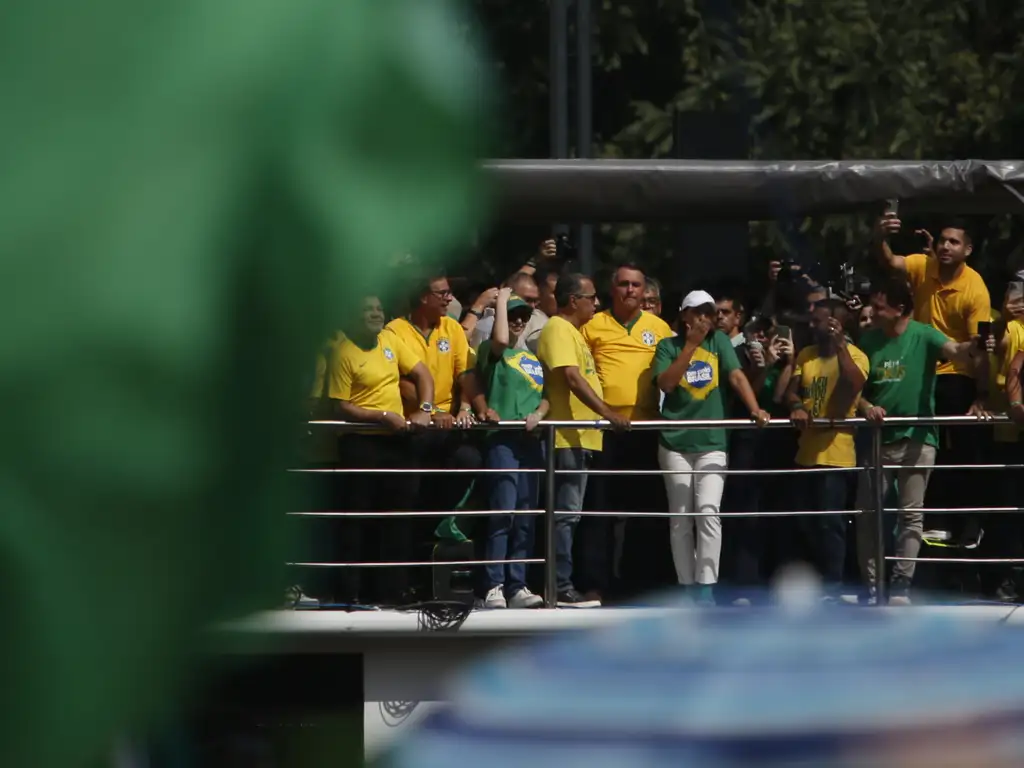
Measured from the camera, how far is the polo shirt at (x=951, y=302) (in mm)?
7746

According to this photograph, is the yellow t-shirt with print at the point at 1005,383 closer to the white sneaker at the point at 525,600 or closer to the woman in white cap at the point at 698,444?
the woman in white cap at the point at 698,444

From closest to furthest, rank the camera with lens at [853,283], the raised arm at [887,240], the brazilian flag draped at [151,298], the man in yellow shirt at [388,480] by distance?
the brazilian flag draped at [151,298] < the raised arm at [887,240] < the man in yellow shirt at [388,480] < the camera with lens at [853,283]

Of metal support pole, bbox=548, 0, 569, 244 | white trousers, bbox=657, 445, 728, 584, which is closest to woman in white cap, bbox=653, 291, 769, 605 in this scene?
white trousers, bbox=657, 445, 728, 584

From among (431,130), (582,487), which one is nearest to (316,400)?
(431,130)

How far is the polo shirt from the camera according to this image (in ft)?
25.4

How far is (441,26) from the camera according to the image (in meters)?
0.61

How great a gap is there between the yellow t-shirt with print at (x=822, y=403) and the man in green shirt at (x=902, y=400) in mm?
93

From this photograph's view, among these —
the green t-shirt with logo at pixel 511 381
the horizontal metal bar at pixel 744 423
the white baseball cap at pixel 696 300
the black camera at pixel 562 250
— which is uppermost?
the black camera at pixel 562 250

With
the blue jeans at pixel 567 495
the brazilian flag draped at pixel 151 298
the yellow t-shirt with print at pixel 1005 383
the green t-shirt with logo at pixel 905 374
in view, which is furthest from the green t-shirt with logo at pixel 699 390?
the brazilian flag draped at pixel 151 298

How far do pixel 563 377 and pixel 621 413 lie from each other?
14.4 inches

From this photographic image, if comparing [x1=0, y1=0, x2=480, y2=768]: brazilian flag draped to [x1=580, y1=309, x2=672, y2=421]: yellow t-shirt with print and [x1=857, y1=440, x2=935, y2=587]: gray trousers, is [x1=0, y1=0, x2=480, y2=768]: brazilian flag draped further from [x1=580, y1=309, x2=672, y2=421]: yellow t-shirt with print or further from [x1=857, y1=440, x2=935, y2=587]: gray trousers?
[x1=857, y1=440, x2=935, y2=587]: gray trousers

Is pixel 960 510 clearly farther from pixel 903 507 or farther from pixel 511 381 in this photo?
pixel 511 381

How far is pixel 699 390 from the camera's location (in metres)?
7.55

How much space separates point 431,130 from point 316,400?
10 cm
